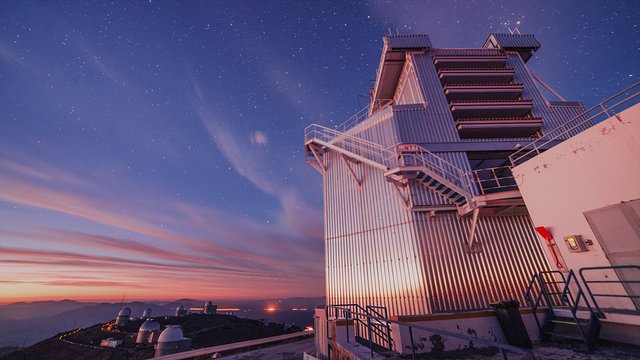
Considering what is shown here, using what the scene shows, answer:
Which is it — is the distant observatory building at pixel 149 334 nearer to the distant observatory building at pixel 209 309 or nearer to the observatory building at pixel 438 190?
the distant observatory building at pixel 209 309

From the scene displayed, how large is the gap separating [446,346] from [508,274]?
289 inches

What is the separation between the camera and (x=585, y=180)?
303 inches

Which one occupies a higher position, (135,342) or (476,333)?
(476,333)

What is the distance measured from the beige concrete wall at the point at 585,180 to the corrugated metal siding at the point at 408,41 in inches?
586

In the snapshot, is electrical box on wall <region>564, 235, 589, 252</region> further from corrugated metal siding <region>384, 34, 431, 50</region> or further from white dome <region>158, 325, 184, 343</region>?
white dome <region>158, 325, 184, 343</region>

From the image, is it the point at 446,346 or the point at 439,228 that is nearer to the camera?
the point at 446,346

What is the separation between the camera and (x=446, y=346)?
7.11 metres

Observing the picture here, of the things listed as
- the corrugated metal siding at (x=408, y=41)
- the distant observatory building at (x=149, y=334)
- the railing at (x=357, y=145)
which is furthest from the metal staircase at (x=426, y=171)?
the distant observatory building at (x=149, y=334)

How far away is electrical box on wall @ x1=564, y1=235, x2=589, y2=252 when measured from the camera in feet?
25.6

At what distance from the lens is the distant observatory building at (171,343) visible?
16.1 metres

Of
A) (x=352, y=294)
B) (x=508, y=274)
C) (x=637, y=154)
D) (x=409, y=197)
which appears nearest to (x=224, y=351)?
(x=352, y=294)

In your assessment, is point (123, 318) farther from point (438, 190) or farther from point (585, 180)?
point (585, 180)

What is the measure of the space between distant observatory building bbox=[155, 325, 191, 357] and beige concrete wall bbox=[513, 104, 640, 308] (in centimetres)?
2100

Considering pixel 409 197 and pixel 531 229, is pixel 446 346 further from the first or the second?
pixel 531 229
